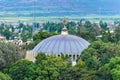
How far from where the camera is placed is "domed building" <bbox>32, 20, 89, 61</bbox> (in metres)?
49.4

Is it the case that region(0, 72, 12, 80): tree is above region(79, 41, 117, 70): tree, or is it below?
below

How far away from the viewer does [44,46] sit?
5053 centimetres

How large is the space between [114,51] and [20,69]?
6952 millimetres

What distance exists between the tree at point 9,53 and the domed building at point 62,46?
407cm

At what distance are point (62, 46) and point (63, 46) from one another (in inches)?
3.1

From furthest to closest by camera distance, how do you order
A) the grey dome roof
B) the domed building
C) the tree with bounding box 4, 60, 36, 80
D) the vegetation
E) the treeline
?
the grey dome roof → the domed building → the tree with bounding box 4, 60, 36, 80 → the vegetation → the treeline

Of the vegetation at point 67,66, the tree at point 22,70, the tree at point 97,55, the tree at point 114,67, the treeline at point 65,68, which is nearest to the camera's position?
the tree at point 114,67

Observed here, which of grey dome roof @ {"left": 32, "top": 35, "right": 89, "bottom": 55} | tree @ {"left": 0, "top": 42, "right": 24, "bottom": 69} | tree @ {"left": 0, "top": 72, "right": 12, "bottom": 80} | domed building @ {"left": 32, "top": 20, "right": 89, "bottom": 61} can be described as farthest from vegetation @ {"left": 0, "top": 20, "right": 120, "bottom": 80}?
grey dome roof @ {"left": 32, "top": 35, "right": 89, "bottom": 55}

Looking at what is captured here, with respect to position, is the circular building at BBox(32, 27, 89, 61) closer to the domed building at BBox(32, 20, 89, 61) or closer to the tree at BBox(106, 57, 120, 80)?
the domed building at BBox(32, 20, 89, 61)

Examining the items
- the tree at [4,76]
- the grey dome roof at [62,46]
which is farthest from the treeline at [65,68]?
the grey dome roof at [62,46]

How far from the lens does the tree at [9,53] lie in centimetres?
4375

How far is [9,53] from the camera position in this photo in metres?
44.6

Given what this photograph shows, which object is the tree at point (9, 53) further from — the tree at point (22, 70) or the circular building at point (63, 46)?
the circular building at point (63, 46)

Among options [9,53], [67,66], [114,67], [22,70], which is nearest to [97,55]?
[67,66]
